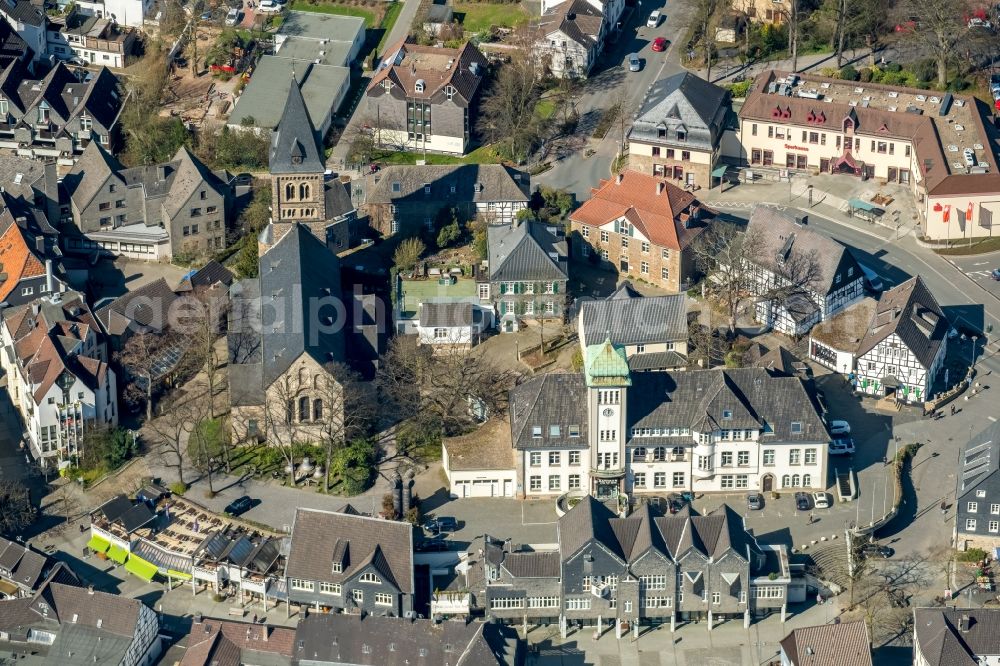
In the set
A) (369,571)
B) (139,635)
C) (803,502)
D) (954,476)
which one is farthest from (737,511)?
(139,635)

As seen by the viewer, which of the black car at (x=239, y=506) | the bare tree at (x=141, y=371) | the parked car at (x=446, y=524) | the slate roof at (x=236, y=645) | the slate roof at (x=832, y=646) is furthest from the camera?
the bare tree at (x=141, y=371)

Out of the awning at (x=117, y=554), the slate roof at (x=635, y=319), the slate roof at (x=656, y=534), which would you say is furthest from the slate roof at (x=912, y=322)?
the awning at (x=117, y=554)

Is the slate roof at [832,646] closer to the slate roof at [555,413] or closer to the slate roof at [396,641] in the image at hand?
the slate roof at [396,641]

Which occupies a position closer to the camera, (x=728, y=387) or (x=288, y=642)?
(x=288, y=642)

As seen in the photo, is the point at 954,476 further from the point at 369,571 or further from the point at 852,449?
the point at 369,571

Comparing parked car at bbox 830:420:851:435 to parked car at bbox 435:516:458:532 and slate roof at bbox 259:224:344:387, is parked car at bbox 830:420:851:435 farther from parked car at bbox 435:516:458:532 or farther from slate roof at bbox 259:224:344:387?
slate roof at bbox 259:224:344:387
